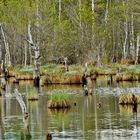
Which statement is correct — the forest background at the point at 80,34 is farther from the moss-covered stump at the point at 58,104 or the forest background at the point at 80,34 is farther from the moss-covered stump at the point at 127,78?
the moss-covered stump at the point at 58,104

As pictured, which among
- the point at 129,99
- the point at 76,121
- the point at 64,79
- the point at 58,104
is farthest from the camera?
the point at 64,79

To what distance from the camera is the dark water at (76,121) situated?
805 inches

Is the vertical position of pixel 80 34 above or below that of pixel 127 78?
above

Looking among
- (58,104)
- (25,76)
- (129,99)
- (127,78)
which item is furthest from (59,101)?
(25,76)

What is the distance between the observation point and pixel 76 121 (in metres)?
24.2

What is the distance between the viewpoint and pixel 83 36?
7188cm

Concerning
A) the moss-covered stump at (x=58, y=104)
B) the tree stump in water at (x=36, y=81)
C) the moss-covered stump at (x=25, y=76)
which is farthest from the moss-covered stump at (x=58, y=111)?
the moss-covered stump at (x=25, y=76)

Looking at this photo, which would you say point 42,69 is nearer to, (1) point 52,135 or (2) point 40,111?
(2) point 40,111

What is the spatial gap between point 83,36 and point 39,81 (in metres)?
25.6

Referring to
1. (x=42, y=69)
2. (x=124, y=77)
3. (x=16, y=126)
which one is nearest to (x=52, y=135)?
(x=16, y=126)

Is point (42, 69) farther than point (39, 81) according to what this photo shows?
Yes

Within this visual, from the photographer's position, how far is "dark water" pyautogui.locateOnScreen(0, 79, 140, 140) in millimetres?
20438

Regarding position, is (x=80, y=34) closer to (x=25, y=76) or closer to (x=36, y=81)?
(x=25, y=76)

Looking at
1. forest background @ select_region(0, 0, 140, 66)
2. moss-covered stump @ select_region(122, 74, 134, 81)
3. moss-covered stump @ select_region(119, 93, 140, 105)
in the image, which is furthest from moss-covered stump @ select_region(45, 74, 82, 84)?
moss-covered stump @ select_region(119, 93, 140, 105)
